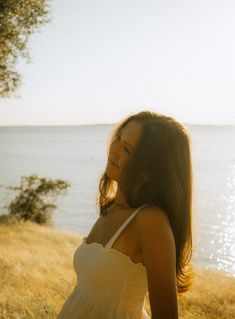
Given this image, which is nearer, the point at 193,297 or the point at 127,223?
the point at 127,223

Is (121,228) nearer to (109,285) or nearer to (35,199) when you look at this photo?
(109,285)

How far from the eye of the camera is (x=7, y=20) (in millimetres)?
17125

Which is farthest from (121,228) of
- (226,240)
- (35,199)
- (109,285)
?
(226,240)

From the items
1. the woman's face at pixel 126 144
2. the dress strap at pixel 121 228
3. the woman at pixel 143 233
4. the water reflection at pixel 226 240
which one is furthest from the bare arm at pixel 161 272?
the water reflection at pixel 226 240

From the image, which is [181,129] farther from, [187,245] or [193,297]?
[193,297]

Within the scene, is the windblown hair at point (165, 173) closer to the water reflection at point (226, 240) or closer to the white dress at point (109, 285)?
the white dress at point (109, 285)

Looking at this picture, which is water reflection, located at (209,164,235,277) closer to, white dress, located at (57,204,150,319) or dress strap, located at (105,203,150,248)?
white dress, located at (57,204,150,319)

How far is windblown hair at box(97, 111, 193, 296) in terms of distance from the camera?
100 inches

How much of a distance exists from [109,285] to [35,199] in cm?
4113

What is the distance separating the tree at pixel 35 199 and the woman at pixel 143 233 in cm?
3903

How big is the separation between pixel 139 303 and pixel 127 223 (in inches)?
22.1

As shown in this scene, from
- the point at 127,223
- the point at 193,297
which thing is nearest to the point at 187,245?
the point at 127,223

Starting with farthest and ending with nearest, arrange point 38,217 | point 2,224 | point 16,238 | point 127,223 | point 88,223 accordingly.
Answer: point 88,223 → point 38,217 → point 2,224 → point 16,238 → point 127,223

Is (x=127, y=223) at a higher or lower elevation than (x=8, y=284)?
higher
